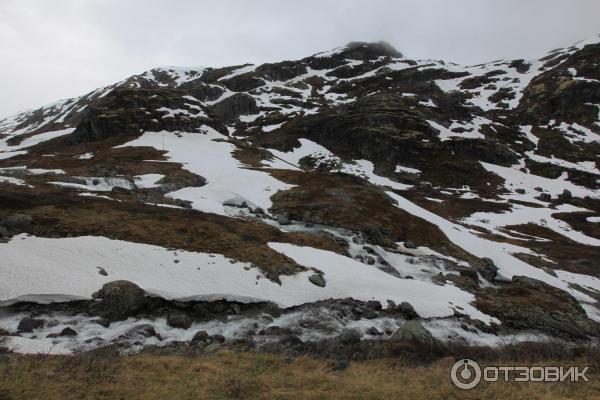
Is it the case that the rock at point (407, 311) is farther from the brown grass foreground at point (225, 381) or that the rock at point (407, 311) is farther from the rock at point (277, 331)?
the brown grass foreground at point (225, 381)

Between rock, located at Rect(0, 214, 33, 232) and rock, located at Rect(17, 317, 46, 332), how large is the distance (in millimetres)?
10753

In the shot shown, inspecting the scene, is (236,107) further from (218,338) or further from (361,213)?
(218,338)

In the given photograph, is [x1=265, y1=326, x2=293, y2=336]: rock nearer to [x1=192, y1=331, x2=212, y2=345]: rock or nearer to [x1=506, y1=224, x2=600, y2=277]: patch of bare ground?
[x1=192, y1=331, x2=212, y2=345]: rock

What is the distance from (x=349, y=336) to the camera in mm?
22016

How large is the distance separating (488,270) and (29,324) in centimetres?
4042

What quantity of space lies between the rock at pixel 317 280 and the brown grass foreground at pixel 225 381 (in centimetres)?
1183

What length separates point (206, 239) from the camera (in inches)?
1284

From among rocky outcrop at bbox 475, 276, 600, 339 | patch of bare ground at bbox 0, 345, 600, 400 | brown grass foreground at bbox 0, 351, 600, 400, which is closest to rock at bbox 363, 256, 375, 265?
rocky outcrop at bbox 475, 276, 600, 339

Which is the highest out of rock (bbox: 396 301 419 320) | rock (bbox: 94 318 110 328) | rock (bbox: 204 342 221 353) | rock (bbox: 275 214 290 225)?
rock (bbox: 275 214 290 225)

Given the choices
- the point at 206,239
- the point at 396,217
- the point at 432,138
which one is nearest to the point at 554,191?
the point at 432,138

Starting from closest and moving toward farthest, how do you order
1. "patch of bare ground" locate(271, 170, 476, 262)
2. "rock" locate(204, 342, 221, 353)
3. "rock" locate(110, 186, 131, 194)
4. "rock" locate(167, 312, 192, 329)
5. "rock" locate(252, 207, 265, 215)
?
"rock" locate(204, 342, 221, 353) → "rock" locate(167, 312, 192, 329) → "rock" locate(110, 186, 131, 194) → "patch of bare ground" locate(271, 170, 476, 262) → "rock" locate(252, 207, 265, 215)

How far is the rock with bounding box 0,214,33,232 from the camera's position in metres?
27.0

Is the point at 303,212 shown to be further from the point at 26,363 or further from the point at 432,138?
the point at 432,138

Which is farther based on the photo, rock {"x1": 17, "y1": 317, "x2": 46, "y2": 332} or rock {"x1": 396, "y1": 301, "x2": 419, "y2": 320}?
rock {"x1": 396, "y1": 301, "x2": 419, "y2": 320}
